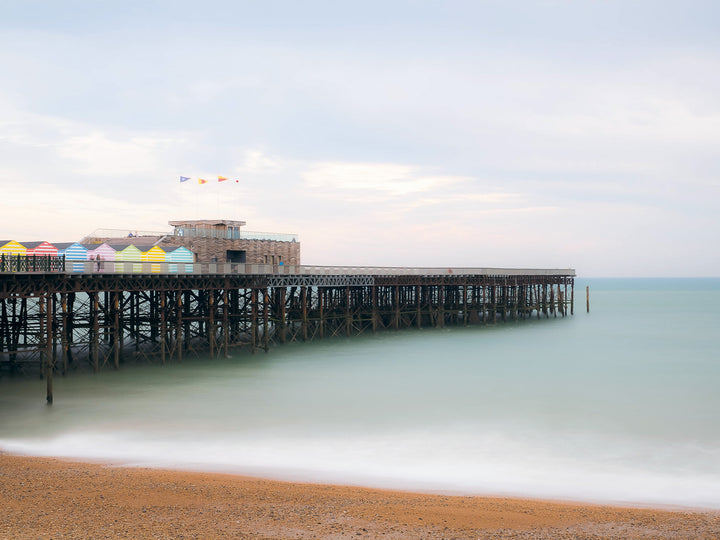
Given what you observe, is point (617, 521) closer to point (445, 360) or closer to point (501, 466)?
point (501, 466)

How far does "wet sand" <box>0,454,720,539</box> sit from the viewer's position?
41.7 ft

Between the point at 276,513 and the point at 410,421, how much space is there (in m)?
11.0

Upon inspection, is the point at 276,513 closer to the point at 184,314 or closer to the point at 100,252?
the point at 100,252

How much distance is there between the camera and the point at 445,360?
128 ft

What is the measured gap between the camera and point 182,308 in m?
38.0

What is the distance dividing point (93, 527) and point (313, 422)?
11.6 meters

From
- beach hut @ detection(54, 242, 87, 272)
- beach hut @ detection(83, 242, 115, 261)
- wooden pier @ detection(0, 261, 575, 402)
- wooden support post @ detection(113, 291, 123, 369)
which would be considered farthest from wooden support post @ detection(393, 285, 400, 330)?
beach hut @ detection(54, 242, 87, 272)

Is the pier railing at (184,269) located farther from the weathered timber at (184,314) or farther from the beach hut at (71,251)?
the beach hut at (71,251)

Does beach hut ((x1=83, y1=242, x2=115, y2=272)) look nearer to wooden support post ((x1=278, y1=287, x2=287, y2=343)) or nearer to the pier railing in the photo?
the pier railing

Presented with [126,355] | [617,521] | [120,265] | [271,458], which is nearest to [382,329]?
[126,355]

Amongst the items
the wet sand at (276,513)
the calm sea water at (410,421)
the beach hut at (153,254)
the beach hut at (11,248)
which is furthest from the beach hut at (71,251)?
the wet sand at (276,513)

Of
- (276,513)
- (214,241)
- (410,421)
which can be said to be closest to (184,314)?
(214,241)

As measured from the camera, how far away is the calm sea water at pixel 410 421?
18.1 m

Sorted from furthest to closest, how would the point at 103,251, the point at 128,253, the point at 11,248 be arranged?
the point at 128,253 < the point at 103,251 < the point at 11,248
